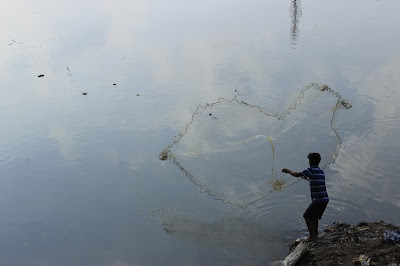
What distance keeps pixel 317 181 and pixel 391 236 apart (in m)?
1.14

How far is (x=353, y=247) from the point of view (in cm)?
511

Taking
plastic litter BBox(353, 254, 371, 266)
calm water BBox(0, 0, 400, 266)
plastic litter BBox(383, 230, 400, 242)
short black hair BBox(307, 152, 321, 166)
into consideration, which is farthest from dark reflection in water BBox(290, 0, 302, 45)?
plastic litter BBox(353, 254, 371, 266)

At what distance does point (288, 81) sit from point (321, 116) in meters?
2.50

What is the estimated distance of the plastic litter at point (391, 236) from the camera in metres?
4.85

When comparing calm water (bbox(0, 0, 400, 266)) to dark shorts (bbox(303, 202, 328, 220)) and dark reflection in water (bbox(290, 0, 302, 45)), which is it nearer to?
dark reflection in water (bbox(290, 0, 302, 45))

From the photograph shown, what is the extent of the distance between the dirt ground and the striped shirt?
0.65 metres

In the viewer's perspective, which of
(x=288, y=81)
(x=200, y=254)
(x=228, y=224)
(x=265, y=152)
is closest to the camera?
(x=200, y=254)

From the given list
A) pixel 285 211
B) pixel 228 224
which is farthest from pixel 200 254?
pixel 285 211

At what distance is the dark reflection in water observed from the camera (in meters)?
16.4

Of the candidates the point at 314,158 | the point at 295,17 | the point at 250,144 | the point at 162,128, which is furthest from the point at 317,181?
the point at 295,17

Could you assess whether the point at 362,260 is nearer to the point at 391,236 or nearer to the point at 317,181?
the point at 391,236

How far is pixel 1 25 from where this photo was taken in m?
20.2

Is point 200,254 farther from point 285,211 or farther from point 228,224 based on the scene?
point 285,211

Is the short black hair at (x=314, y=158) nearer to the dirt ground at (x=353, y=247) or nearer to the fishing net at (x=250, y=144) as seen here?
the dirt ground at (x=353, y=247)
